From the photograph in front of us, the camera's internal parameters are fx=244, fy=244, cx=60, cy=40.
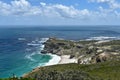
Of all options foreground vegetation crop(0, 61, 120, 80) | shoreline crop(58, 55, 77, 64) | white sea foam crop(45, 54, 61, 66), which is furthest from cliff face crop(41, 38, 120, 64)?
foreground vegetation crop(0, 61, 120, 80)

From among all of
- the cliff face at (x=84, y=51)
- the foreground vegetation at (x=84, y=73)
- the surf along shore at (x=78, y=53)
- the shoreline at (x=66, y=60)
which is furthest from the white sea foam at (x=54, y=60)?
the foreground vegetation at (x=84, y=73)

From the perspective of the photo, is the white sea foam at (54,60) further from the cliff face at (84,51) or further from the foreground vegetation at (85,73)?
the foreground vegetation at (85,73)

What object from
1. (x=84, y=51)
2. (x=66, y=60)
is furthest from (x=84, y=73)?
(x=84, y=51)

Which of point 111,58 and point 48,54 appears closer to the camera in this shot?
point 111,58

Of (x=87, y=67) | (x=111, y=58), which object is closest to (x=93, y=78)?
(x=87, y=67)

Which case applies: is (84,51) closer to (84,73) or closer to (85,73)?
(85,73)

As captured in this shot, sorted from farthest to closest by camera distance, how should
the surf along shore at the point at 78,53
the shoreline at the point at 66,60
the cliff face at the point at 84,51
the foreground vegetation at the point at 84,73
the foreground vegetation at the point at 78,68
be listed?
the shoreline at the point at 66,60
the surf along shore at the point at 78,53
the cliff face at the point at 84,51
the foreground vegetation at the point at 78,68
the foreground vegetation at the point at 84,73

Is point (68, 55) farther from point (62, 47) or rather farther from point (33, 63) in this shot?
point (33, 63)

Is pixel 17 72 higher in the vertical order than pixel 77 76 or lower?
lower

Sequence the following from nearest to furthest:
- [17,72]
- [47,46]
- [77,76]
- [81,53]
→ [77,76] → [17,72] → [81,53] → [47,46]

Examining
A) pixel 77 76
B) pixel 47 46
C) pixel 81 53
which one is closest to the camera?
pixel 77 76

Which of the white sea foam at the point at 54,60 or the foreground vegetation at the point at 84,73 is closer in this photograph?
the foreground vegetation at the point at 84,73
